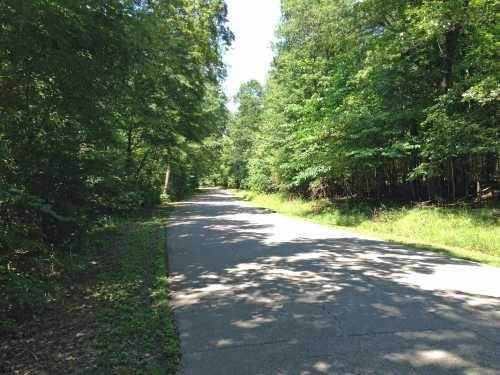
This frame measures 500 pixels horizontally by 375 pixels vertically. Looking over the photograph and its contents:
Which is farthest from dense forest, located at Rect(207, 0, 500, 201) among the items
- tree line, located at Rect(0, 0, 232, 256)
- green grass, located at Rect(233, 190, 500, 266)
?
tree line, located at Rect(0, 0, 232, 256)

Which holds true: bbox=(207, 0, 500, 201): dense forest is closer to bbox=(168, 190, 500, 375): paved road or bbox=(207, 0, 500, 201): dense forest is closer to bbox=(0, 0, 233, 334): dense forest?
bbox=(168, 190, 500, 375): paved road

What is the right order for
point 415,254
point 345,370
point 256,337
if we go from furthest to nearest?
1. point 415,254
2. point 256,337
3. point 345,370

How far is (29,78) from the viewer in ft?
15.8

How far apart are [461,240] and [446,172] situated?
222 inches

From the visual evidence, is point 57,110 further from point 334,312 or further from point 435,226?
point 435,226

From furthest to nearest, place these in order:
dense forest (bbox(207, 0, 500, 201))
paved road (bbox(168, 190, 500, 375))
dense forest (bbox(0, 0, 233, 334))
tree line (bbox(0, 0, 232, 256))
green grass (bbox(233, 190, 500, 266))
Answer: dense forest (bbox(207, 0, 500, 201)), green grass (bbox(233, 190, 500, 266)), tree line (bbox(0, 0, 232, 256)), dense forest (bbox(0, 0, 233, 334)), paved road (bbox(168, 190, 500, 375))

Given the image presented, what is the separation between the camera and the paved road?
118 inches

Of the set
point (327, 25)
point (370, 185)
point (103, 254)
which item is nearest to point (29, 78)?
point (103, 254)

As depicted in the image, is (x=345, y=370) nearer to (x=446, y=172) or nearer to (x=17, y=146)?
(x=17, y=146)

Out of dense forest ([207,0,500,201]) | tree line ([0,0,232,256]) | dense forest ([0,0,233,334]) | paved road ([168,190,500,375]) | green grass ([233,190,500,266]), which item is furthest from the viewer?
dense forest ([207,0,500,201])

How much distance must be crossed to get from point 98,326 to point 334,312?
9.96 ft

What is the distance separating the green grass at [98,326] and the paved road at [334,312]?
29 cm

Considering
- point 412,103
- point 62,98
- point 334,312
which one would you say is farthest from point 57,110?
point 412,103

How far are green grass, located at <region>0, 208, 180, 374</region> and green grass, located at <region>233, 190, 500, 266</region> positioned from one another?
6996 millimetres
